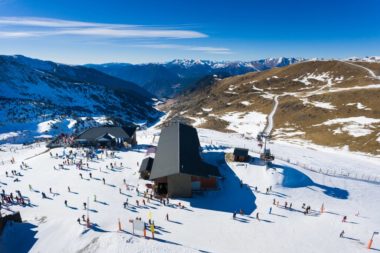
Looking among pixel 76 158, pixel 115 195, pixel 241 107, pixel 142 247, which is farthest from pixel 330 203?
pixel 241 107

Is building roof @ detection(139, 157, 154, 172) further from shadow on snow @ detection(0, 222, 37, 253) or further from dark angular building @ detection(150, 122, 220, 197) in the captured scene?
shadow on snow @ detection(0, 222, 37, 253)

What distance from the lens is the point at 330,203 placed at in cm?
3559

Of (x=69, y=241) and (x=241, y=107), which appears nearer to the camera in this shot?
(x=69, y=241)

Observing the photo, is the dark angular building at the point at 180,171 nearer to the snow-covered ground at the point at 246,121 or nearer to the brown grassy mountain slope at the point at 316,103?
the brown grassy mountain slope at the point at 316,103

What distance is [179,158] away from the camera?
123 feet

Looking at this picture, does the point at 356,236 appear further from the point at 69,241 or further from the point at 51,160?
the point at 51,160

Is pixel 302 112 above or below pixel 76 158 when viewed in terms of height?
above

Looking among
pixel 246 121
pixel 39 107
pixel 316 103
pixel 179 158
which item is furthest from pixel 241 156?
pixel 39 107

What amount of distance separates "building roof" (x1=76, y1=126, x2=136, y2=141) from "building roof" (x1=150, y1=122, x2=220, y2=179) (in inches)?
524

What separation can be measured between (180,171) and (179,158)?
3.39 meters

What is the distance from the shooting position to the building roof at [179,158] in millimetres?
35562

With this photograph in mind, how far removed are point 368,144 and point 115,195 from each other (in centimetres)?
7159

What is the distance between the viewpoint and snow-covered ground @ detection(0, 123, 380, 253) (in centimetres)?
2431

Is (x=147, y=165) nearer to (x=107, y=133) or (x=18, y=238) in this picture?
(x=18, y=238)
